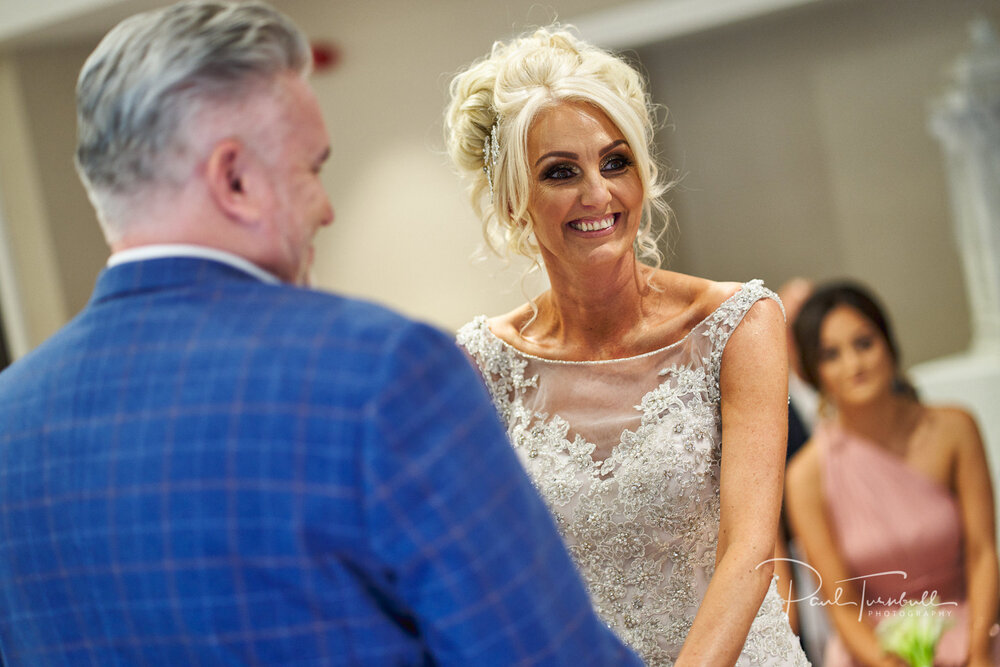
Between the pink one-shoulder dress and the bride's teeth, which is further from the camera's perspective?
the pink one-shoulder dress

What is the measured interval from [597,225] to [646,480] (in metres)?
0.41

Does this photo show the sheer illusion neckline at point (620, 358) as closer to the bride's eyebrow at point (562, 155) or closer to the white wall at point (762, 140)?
the bride's eyebrow at point (562, 155)

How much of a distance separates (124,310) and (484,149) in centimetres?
88

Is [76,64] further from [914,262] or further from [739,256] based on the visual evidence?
[914,262]

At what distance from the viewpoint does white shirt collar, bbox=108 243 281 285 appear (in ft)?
2.47

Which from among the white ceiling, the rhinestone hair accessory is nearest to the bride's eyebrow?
the rhinestone hair accessory

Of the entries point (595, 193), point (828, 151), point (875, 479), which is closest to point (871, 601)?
point (595, 193)

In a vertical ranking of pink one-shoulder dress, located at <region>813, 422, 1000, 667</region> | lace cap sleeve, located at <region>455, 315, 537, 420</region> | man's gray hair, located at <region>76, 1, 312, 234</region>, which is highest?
man's gray hair, located at <region>76, 1, 312, 234</region>

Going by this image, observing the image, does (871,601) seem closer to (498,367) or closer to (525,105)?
(498,367)

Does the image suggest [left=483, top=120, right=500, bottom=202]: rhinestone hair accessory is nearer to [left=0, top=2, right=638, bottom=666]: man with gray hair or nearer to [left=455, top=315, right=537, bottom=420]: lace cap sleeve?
[left=455, top=315, right=537, bottom=420]: lace cap sleeve

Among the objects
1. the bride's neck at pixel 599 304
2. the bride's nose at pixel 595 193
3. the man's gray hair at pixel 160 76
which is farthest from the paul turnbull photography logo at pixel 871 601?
the man's gray hair at pixel 160 76

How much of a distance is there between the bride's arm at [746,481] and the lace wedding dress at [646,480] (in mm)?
47

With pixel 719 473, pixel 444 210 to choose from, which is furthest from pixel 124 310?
pixel 444 210

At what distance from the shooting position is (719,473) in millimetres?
1485
